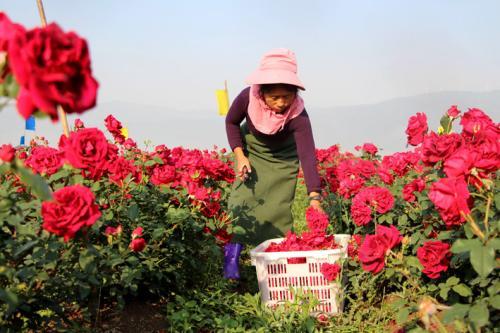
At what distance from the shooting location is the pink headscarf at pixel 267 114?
3.96 meters

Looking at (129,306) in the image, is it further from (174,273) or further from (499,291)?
(499,291)

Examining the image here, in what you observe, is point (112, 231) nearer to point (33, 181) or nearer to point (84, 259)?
point (84, 259)

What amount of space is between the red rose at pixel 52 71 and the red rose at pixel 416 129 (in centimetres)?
236

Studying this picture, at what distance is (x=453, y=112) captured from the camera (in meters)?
2.88

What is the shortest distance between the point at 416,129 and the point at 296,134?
108cm

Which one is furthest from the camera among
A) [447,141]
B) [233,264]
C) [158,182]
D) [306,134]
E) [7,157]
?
[306,134]

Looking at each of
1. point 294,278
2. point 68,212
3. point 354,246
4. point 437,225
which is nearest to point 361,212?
point 354,246

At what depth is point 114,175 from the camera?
2268mm

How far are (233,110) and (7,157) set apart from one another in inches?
110

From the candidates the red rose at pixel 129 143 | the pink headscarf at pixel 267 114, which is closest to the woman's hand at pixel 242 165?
the pink headscarf at pixel 267 114

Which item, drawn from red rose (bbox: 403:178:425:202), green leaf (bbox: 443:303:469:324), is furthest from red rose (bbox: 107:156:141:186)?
red rose (bbox: 403:178:425:202)

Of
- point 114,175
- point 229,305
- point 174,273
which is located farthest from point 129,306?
point 114,175

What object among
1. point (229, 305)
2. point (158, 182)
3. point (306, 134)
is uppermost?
point (306, 134)

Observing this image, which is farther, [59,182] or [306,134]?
[306,134]
